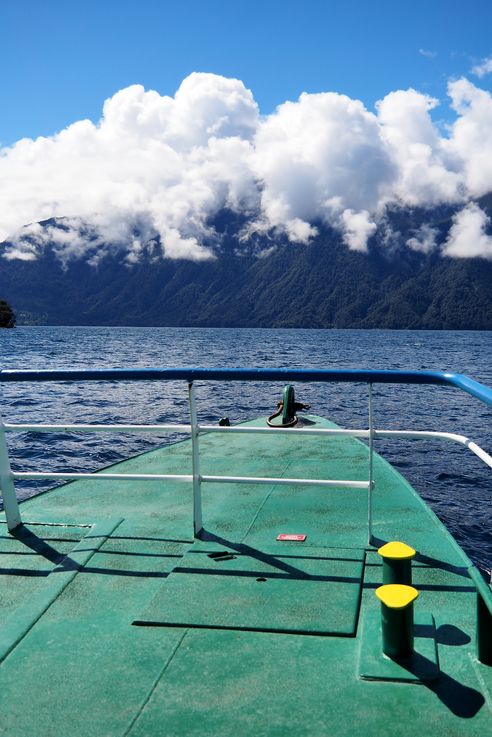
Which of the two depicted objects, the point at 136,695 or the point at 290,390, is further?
the point at 290,390

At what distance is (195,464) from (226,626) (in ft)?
5.00

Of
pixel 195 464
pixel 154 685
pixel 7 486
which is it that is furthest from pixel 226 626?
pixel 7 486

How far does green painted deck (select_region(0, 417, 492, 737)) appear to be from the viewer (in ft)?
9.64

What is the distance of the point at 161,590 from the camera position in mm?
4156

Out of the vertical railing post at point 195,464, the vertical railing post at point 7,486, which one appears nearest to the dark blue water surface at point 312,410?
the vertical railing post at point 195,464

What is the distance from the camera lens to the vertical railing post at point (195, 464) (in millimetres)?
4723

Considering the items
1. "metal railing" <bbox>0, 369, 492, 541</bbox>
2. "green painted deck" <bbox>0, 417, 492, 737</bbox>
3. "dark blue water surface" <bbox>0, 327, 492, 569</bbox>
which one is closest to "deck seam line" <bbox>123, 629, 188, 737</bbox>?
"green painted deck" <bbox>0, 417, 492, 737</bbox>

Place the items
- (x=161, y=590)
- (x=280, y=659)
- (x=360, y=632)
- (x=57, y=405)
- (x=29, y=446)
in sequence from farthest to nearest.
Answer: (x=57, y=405)
(x=29, y=446)
(x=161, y=590)
(x=360, y=632)
(x=280, y=659)

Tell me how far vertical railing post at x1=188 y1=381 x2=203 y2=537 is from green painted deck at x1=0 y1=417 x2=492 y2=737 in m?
0.17

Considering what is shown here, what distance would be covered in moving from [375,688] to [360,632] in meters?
0.51

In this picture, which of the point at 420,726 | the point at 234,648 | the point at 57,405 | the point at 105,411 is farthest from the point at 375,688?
the point at 57,405

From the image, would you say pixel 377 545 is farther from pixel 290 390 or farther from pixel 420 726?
pixel 290 390

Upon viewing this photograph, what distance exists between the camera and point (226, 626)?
145 inches

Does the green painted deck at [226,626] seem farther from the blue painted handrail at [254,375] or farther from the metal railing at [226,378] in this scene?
the blue painted handrail at [254,375]
